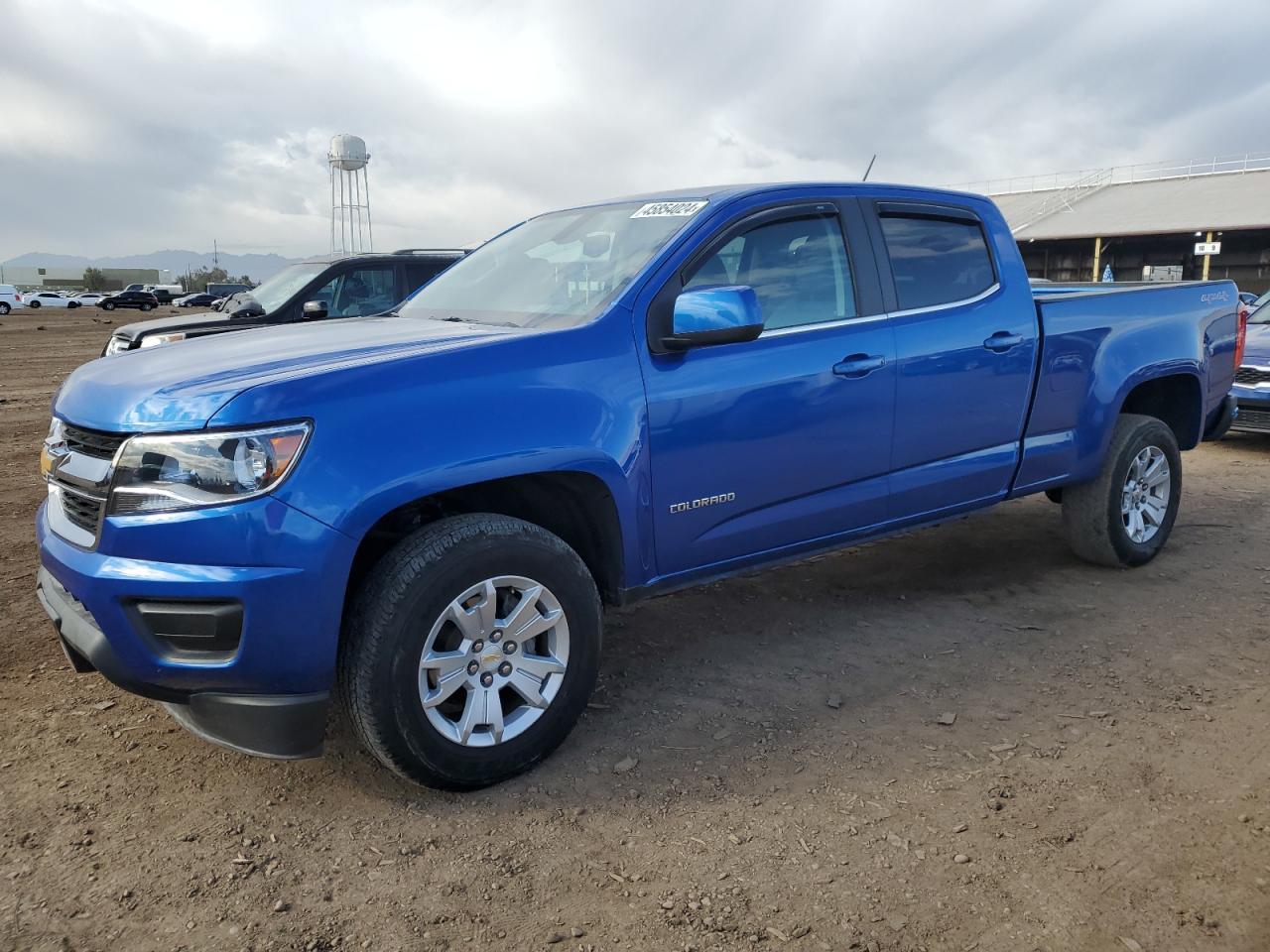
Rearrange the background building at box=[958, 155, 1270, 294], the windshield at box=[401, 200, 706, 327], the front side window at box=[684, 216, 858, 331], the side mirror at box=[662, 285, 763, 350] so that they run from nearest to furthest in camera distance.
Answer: the side mirror at box=[662, 285, 763, 350]
the windshield at box=[401, 200, 706, 327]
the front side window at box=[684, 216, 858, 331]
the background building at box=[958, 155, 1270, 294]

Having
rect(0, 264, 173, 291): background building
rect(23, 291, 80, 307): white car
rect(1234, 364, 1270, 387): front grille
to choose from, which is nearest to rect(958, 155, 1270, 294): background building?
rect(1234, 364, 1270, 387): front grille

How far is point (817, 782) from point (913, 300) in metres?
2.07

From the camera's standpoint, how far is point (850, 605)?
476 cm

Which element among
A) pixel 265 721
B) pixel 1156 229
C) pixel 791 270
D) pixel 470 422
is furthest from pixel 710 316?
pixel 1156 229

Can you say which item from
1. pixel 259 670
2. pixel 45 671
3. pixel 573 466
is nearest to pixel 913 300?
pixel 573 466

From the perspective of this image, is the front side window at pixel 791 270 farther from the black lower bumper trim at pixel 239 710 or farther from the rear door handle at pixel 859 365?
the black lower bumper trim at pixel 239 710

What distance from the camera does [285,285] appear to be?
945 centimetres

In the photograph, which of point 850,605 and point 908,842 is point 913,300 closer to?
point 850,605

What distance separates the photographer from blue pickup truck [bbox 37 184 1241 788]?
270 centimetres

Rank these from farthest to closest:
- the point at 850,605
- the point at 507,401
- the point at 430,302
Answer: the point at 850,605, the point at 430,302, the point at 507,401

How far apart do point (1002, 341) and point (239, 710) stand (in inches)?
133

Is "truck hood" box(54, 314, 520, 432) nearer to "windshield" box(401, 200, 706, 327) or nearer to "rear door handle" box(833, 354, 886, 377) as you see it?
"windshield" box(401, 200, 706, 327)

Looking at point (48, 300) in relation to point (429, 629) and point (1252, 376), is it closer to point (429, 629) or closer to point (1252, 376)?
point (1252, 376)

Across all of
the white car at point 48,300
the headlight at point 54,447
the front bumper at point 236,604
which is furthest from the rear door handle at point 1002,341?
the white car at point 48,300
